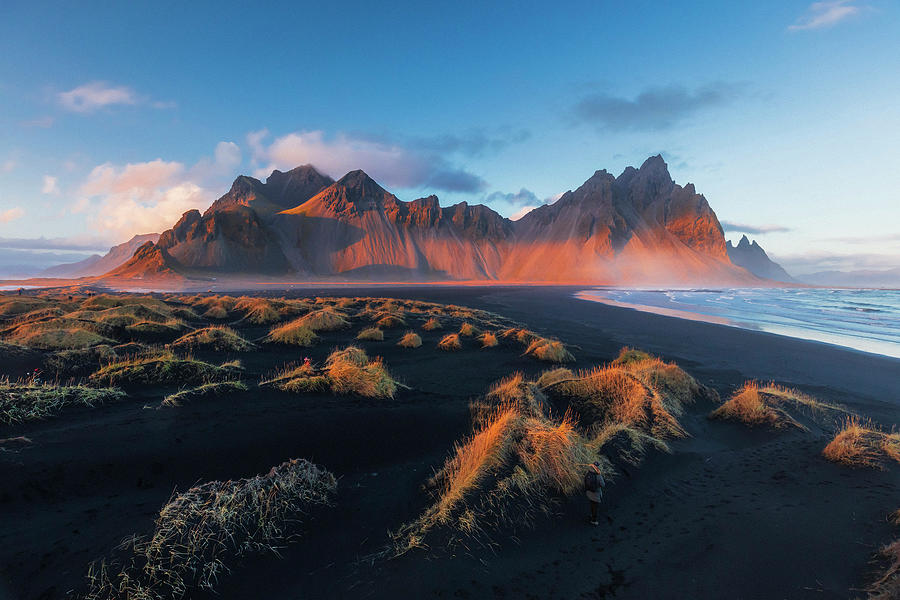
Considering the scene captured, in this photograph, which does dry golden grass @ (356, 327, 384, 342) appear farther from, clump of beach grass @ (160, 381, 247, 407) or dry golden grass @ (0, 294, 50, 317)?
dry golden grass @ (0, 294, 50, 317)

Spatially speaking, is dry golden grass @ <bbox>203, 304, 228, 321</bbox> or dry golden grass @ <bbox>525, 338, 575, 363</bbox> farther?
dry golden grass @ <bbox>203, 304, 228, 321</bbox>

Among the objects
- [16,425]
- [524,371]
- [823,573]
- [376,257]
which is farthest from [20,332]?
[376,257]

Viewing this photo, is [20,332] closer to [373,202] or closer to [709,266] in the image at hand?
[373,202]

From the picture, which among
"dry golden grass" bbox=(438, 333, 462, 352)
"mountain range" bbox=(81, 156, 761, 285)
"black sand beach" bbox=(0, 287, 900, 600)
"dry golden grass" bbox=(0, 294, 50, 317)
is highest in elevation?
"mountain range" bbox=(81, 156, 761, 285)

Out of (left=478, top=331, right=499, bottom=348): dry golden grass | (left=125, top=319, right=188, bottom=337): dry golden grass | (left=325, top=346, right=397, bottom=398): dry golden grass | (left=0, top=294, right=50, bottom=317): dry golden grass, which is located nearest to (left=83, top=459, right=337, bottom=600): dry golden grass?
(left=325, top=346, right=397, bottom=398): dry golden grass

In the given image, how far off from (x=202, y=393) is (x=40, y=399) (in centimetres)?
236

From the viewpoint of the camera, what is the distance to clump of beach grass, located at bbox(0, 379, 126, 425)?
5859mm

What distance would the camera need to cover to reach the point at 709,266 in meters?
146

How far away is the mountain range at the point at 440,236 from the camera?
103 meters

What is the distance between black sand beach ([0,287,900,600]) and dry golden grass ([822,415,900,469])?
0.85 ft

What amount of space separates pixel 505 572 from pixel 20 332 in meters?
17.2

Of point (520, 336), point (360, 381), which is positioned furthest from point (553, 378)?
point (520, 336)

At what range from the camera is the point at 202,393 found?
7.66m

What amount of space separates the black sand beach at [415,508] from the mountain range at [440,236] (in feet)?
334
